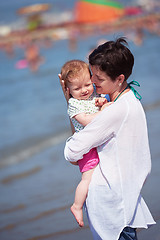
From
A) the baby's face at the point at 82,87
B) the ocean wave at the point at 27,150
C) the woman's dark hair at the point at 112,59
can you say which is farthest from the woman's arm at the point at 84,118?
the ocean wave at the point at 27,150

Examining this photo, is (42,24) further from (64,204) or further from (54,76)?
(64,204)

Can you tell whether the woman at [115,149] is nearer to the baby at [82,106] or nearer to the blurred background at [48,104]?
the baby at [82,106]

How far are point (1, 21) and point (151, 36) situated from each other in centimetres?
853

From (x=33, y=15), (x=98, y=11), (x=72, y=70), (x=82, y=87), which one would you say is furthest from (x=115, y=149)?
(x=33, y=15)

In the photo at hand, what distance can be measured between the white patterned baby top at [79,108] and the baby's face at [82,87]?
3cm

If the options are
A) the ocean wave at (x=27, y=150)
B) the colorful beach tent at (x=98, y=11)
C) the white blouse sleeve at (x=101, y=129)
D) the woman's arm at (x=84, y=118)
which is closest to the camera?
the white blouse sleeve at (x=101, y=129)

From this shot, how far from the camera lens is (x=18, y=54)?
15992mm

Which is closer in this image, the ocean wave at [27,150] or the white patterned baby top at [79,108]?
the white patterned baby top at [79,108]

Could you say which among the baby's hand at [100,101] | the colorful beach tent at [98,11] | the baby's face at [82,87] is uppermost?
the colorful beach tent at [98,11]

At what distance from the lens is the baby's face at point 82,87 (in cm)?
229

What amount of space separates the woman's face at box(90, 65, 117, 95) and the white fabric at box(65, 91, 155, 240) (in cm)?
9

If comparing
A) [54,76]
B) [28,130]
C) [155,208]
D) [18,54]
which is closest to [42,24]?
[18,54]

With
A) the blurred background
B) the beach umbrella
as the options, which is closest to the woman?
the blurred background

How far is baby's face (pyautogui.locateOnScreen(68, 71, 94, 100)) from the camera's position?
90.0 inches
